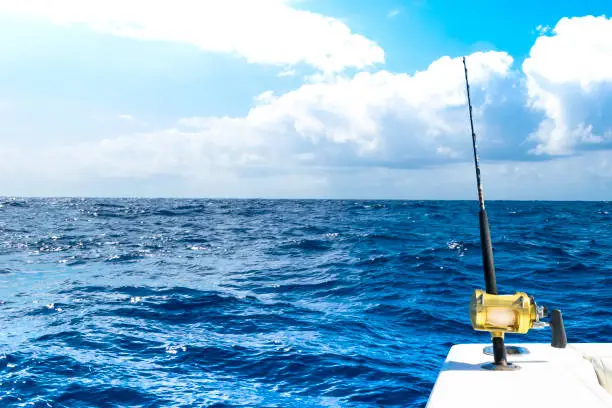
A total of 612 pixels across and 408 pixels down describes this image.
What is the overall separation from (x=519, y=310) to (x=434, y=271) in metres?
11.9

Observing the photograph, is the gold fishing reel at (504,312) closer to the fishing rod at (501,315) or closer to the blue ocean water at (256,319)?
the fishing rod at (501,315)

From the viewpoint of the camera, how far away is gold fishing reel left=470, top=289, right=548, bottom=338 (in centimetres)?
301

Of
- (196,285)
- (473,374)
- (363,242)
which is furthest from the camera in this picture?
(363,242)

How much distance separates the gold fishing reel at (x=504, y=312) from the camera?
301 centimetres

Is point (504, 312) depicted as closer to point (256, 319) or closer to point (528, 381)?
point (528, 381)

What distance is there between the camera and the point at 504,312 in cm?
306

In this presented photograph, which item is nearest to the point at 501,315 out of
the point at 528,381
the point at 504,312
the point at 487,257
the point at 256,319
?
the point at 504,312

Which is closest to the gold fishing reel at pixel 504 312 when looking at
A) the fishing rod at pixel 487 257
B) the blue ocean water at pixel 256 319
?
the fishing rod at pixel 487 257

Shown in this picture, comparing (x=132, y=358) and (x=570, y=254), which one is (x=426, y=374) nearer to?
(x=132, y=358)

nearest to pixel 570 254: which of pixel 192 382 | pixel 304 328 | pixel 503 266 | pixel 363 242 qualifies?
pixel 503 266

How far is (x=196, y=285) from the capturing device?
1238 centimetres

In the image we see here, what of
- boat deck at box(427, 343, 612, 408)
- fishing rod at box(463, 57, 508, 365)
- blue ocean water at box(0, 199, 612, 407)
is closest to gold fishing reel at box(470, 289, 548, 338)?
Answer: fishing rod at box(463, 57, 508, 365)

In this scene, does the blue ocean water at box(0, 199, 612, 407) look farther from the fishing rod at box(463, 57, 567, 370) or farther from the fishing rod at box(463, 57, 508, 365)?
the fishing rod at box(463, 57, 567, 370)

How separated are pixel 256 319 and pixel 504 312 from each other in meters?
6.60
